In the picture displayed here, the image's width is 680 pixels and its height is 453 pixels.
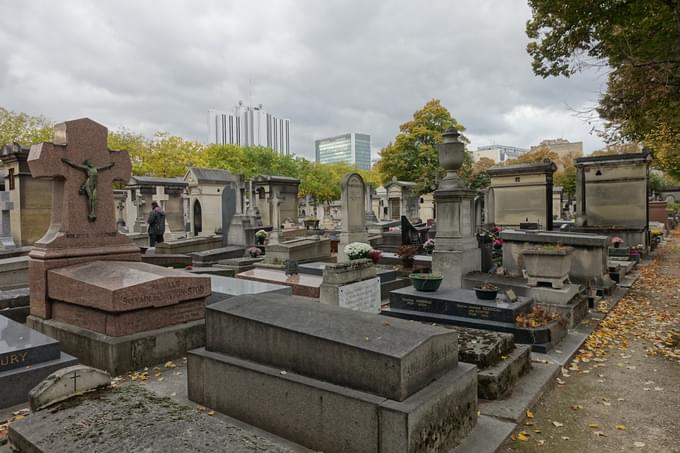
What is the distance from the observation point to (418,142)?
43844 millimetres

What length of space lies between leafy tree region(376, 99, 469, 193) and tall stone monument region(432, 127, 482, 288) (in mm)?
33506

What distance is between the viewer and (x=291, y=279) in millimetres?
9078

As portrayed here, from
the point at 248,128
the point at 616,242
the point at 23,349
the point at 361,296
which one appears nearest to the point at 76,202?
the point at 23,349

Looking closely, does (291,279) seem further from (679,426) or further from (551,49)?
(551,49)

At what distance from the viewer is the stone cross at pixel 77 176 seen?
5.80 meters

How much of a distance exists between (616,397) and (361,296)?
4.11 meters

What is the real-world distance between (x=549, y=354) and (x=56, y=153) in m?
7.35

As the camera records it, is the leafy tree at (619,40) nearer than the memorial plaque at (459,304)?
No

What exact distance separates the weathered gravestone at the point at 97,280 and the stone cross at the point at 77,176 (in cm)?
1

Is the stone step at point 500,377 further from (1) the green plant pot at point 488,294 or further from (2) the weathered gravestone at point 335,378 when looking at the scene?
(1) the green plant pot at point 488,294

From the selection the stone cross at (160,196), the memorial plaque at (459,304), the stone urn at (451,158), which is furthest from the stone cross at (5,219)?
the stone urn at (451,158)

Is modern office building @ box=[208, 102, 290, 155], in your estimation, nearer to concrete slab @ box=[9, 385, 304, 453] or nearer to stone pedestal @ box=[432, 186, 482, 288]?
stone pedestal @ box=[432, 186, 482, 288]

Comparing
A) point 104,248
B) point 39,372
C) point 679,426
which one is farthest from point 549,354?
point 104,248

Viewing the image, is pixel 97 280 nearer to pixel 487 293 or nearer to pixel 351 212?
pixel 487 293
